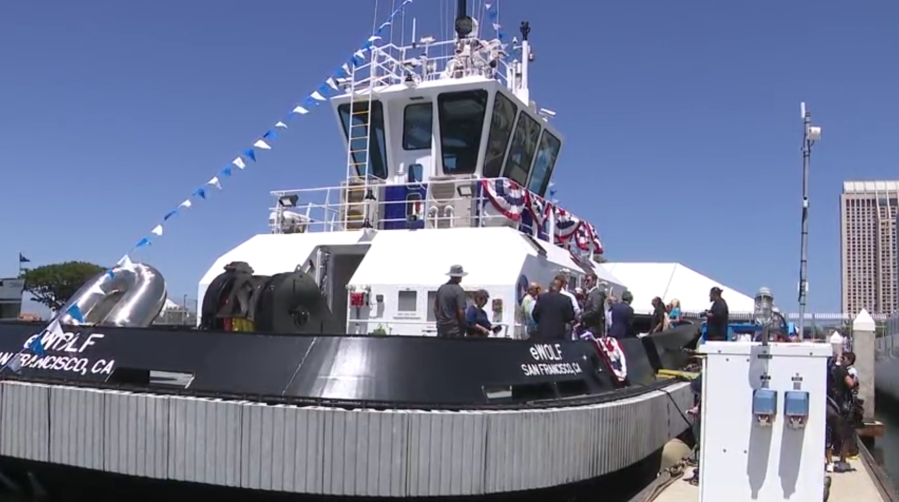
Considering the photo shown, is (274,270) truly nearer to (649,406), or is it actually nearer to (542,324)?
(542,324)

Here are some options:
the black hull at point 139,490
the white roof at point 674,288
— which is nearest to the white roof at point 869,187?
the white roof at point 674,288

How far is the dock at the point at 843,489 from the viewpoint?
571cm

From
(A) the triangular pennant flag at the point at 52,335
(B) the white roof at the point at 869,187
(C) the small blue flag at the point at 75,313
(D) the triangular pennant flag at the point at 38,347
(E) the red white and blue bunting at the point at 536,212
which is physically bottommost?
(D) the triangular pennant flag at the point at 38,347

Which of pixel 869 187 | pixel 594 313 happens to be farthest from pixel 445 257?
pixel 869 187

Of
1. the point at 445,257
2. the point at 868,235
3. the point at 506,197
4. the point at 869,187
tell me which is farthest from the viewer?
the point at 868,235

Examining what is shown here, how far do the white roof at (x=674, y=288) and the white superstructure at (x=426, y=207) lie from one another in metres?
9.49

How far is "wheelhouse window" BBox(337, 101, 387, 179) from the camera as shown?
1053 centimetres

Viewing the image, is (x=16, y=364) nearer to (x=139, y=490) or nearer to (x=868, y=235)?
(x=139, y=490)

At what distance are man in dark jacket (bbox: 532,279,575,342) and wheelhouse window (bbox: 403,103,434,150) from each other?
3.88 meters

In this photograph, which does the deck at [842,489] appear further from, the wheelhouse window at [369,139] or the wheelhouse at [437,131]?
the wheelhouse window at [369,139]

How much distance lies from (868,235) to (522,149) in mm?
23497

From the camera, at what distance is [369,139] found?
1055cm

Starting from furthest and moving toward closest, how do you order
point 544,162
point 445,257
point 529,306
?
1. point 544,162
2. point 445,257
3. point 529,306

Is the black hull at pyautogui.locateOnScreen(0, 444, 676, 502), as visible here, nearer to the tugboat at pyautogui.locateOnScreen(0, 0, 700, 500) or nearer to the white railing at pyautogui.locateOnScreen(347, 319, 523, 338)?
the tugboat at pyautogui.locateOnScreen(0, 0, 700, 500)
